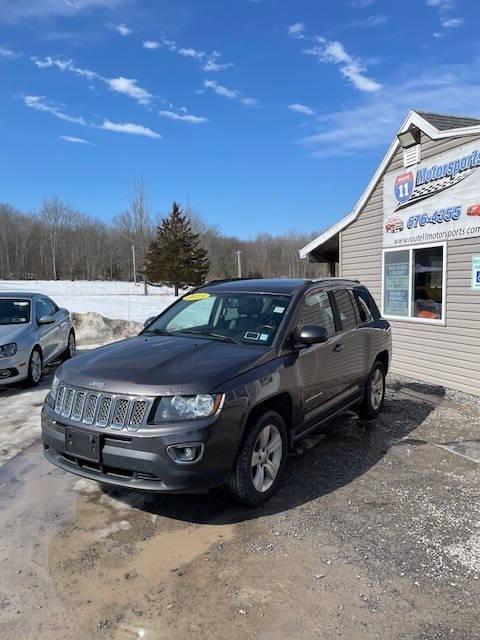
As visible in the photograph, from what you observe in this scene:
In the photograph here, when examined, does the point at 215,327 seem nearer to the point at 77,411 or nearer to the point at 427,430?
the point at 77,411

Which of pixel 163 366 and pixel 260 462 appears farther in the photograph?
pixel 260 462

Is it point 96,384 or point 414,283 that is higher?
point 414,283

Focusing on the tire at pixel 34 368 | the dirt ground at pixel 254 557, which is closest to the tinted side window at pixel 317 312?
the dirt ground at pixel 254 557

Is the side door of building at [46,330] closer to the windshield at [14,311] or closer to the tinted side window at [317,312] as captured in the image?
the windshield at [14,311]

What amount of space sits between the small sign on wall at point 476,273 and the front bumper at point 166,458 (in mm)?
5817

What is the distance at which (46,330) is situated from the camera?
926 centimetres

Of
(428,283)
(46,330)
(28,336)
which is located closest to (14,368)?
(28,336)

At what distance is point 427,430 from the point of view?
245 inches

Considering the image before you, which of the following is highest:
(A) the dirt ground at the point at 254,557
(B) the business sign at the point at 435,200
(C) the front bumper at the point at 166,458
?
(B) the business sign at the point at 435,200

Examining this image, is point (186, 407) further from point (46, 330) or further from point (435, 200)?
point (435, 200)

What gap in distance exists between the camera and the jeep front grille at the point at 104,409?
11.3 ft

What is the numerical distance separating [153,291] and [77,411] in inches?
2054

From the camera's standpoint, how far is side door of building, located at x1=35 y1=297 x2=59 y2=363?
29.5 ft

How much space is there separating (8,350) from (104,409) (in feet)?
16.2
